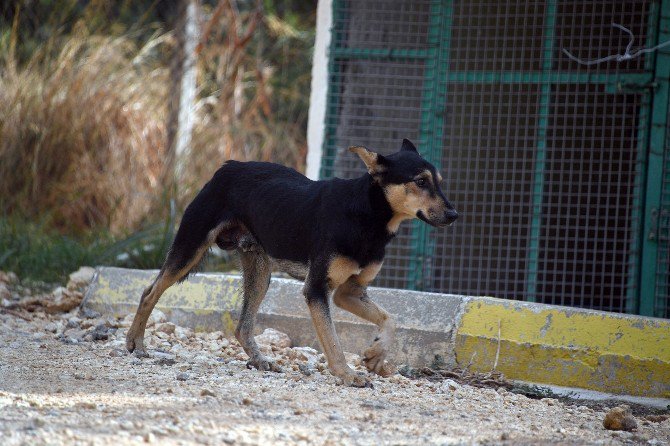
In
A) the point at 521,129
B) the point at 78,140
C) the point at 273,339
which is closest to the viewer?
the point at 273,339

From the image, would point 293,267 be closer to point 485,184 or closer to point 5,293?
point 485,184

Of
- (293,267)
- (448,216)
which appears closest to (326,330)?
(293,267)

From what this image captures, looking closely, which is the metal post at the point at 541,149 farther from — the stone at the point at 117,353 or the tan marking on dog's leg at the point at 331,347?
the stone at the point at 117,353

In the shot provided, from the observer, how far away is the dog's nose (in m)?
4.87

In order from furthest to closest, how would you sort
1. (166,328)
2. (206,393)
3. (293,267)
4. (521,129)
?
(521,129) < (166,328) < (293,267) < (206,393)

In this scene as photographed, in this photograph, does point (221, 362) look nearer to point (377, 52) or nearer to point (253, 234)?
A: point (253, 234)

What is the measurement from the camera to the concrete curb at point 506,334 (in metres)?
5.37

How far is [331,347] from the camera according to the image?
4.94 metres

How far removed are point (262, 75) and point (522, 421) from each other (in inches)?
305

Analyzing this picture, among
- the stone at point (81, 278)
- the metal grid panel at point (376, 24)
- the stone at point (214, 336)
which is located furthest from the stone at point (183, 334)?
the metal grid panel at point (376, 24)

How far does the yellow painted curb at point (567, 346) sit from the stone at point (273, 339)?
1.11 metres

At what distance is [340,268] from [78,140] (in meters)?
5.36

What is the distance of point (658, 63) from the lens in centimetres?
702

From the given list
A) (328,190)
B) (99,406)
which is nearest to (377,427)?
(99,406)
